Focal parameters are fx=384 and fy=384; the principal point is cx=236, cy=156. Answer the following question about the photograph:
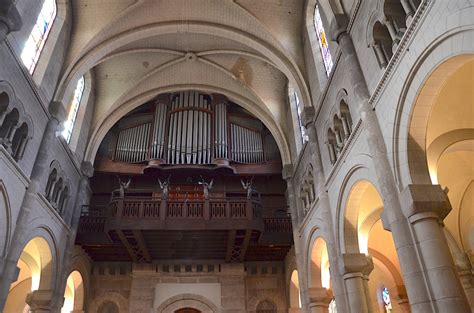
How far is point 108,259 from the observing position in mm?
15695

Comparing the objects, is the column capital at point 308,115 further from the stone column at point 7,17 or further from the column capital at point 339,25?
the stone column at point 7,17

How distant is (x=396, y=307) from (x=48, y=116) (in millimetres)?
13825

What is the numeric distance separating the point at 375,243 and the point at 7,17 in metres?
13.0

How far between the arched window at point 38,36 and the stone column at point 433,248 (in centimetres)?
954

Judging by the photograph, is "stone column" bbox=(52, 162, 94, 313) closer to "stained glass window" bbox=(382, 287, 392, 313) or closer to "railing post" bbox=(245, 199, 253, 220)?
"railing post" bbox=(245, 199, 253, 220)

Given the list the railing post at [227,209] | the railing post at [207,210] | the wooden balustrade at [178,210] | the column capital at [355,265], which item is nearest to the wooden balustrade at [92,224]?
the wooden balustrade at [178,210]

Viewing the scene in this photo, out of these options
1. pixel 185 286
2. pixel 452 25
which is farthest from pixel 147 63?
pixel 452 25

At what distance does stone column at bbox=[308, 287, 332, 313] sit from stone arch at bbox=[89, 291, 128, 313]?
296 inches

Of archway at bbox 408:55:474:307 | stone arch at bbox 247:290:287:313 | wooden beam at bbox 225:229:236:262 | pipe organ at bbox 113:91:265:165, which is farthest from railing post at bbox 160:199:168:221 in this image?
archway at bbox 408:55:474:307

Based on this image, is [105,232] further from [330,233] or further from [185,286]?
[330,233]

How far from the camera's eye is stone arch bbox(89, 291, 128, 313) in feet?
49.4

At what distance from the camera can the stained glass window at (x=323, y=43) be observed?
36.7 ft

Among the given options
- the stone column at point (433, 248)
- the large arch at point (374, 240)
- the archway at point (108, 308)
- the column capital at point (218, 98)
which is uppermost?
the column capital at point (218, 98)

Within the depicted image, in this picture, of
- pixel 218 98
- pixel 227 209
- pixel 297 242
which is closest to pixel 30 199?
pixel 227 209
